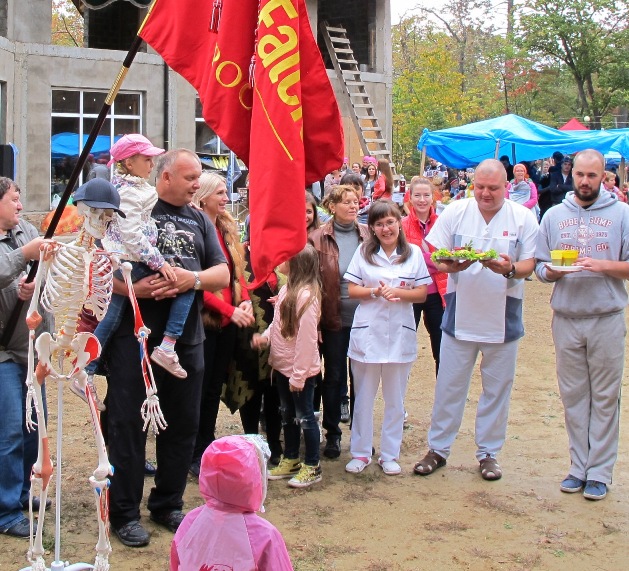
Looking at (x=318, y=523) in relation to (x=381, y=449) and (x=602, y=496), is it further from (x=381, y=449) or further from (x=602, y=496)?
(x=602, y=496)

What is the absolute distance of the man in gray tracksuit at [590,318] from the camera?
5.52 meters

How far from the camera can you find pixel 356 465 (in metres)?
6.00

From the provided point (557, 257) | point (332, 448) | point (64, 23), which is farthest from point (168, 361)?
point (64, 23)

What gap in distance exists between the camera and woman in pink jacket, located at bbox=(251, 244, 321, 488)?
561cm

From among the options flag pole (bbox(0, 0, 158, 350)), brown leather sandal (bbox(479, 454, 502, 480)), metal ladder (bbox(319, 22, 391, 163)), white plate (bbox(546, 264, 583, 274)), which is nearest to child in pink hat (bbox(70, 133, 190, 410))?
flag pole (bbox(0, 0, 158, 350))

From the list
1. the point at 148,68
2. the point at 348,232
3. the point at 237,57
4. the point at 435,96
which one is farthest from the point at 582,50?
the point at 237,57

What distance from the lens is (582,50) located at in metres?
31.8

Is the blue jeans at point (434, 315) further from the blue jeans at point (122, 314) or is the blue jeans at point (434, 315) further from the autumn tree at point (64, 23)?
the autumn tree at point (64, 23)

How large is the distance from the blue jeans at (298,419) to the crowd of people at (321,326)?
0.01 metres

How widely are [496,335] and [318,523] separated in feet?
5.72

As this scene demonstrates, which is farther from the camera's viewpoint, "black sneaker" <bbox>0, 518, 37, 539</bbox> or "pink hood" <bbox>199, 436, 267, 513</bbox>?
"black sneaker" <bbox>0, 518, 37, 539</bbox>

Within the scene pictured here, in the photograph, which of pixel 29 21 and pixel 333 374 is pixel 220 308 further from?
pixel 29 21

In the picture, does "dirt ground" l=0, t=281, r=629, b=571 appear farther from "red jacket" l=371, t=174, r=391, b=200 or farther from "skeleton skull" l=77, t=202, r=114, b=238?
"red jacket" l=371, t=174, r=391, b=200

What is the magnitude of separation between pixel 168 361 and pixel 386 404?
2074 millimetres
